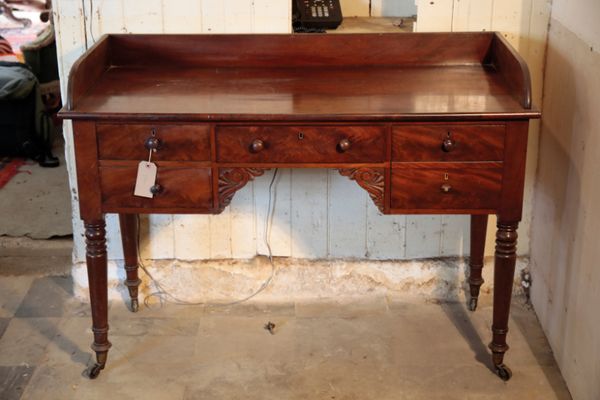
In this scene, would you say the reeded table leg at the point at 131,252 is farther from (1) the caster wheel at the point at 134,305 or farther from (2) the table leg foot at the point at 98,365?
(2) the table leg foot at the point at 98,365

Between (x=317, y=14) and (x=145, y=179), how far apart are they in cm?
86

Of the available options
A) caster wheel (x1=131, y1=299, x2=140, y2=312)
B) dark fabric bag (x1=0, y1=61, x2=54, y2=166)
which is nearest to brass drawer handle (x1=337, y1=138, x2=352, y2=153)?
caster wheel (x1=131, y1=299, x2=140, y2=312)

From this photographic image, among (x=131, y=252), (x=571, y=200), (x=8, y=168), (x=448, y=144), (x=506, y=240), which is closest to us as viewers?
(x=448, y=144)

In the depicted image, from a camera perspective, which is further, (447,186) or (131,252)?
(131,252)

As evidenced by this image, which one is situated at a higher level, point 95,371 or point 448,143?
Result: point 448,143

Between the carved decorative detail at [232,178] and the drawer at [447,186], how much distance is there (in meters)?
0.38

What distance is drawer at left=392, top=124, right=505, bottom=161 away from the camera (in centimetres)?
251

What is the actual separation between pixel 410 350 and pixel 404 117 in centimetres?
86

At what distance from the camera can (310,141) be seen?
8.30 feet

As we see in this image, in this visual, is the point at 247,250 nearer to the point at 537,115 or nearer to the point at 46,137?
the point at 537,115

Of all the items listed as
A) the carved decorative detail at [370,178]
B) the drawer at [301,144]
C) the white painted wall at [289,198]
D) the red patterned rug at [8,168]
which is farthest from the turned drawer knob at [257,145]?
the red patterned rug at [8,168]

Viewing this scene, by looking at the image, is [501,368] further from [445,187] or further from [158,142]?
[158,142]

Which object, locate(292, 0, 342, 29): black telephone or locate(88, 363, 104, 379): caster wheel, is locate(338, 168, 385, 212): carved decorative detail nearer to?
locate(292, 0, 342, 29): black telephone

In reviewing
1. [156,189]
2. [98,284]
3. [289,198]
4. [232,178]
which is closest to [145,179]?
[156,189]
